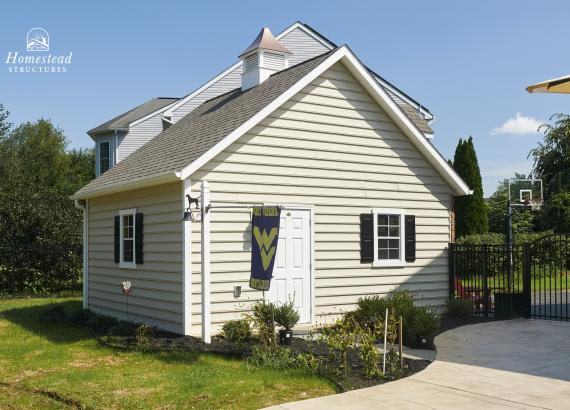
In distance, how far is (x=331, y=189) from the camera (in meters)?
13.2

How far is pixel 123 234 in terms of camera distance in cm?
1393

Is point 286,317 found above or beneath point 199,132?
beneath

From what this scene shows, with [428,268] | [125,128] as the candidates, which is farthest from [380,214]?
[125,128]

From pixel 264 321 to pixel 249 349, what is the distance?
986 millimetres

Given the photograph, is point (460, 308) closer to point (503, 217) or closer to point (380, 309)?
point (380, 309)

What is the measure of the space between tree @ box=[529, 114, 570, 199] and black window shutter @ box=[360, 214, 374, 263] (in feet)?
92.7

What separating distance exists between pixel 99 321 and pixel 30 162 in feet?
133

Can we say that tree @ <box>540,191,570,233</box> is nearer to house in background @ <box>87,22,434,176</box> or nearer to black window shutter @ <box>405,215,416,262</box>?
house in background @ <box>87,22,434,176</box>

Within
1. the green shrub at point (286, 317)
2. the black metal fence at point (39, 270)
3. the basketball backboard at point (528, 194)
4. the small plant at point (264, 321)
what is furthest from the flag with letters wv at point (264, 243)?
the basketball backboard at point (528, 194)

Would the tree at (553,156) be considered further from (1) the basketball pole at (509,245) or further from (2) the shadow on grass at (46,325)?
(2) the shadow on grass at (46,325)

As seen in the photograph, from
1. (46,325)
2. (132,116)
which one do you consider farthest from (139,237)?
(132,116)

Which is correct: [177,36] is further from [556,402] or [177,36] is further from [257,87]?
[556,402]

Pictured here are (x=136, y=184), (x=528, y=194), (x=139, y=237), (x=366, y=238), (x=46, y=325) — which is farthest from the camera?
(x=528, y=194)

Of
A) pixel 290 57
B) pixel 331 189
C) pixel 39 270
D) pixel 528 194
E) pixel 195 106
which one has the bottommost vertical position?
pixel 39 270
